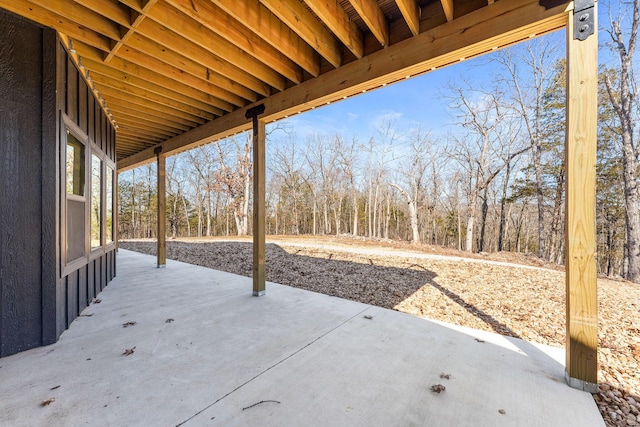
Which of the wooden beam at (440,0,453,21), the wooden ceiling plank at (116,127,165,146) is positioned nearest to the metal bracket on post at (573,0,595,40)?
the wooden beam at (440,0,453,21)

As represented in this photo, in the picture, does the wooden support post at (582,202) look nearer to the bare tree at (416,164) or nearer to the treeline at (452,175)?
the treeline at (452,175)

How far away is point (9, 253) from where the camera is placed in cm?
213

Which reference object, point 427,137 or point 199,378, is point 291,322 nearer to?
point 199,378

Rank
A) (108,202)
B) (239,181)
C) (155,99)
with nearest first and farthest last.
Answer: (155,99) < (108,202) < (239,181)

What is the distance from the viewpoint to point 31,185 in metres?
2.24

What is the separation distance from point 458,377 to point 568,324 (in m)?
0.86

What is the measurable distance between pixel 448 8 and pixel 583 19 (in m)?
0.89

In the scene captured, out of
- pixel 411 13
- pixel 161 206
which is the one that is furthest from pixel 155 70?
pixel 161 206

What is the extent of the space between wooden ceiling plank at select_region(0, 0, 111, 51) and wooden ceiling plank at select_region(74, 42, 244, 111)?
0.66 ft

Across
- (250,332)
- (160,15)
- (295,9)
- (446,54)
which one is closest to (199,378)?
(250,332)

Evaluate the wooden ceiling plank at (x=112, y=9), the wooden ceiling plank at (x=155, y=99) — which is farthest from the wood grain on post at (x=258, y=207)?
the wooden ceiling plank at (x=112, y=9)

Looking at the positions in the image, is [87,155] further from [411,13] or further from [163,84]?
[411,13]

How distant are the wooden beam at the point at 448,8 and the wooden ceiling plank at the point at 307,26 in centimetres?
110

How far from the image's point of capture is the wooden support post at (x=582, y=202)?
178cm
